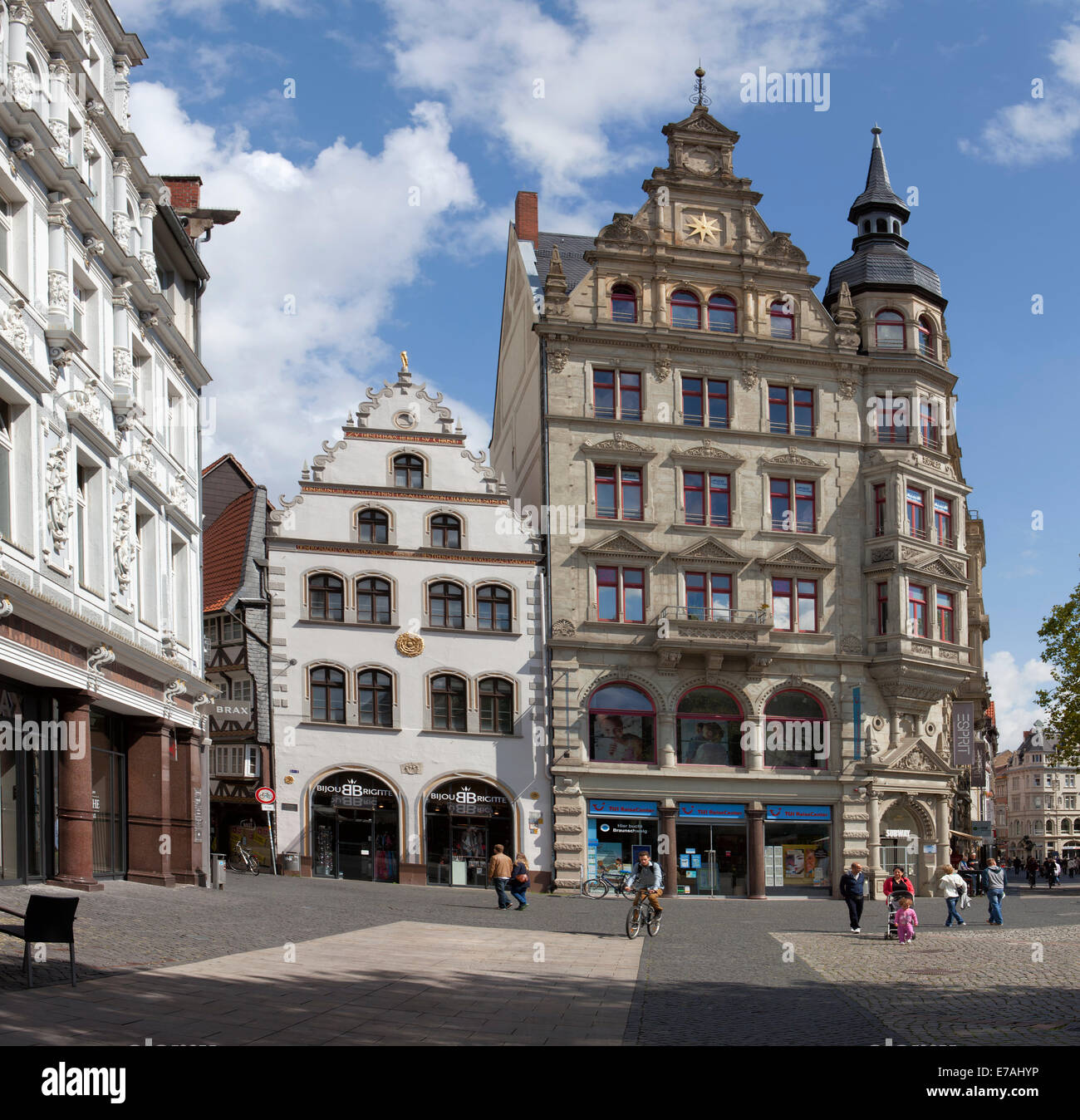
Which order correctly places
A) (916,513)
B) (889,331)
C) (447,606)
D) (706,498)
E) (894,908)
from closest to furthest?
(894,908) < (447,606) < (706,498) < (916,513) < (889,331)

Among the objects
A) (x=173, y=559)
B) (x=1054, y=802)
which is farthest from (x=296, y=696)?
(x=1054, y=802)

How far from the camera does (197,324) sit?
34000 millimetres

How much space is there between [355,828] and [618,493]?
1358 centimetres

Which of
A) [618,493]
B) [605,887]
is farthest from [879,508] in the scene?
[605,887]

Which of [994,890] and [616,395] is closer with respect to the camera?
[994,890]

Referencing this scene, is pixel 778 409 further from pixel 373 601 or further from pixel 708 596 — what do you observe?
pixel 373 601

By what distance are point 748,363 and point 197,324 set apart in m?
20.5

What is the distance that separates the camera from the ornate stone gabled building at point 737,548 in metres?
44.6

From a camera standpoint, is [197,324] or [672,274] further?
[672,274]

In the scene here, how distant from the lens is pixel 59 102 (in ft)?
77.6

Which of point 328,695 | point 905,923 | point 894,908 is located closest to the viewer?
point 905,923

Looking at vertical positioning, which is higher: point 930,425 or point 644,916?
point 930,425

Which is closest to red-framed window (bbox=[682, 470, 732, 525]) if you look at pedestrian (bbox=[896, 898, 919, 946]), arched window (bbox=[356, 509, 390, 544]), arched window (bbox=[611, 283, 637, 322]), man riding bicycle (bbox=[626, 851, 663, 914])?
arched window (bbox=[611, 283, 637, 322])
